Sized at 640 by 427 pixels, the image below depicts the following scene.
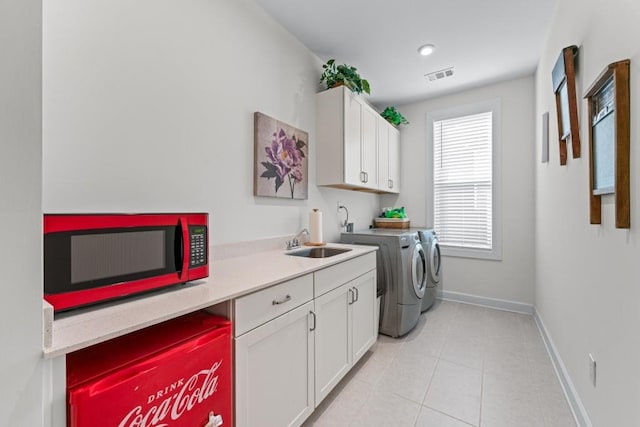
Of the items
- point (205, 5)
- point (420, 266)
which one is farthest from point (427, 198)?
point (205, 5)

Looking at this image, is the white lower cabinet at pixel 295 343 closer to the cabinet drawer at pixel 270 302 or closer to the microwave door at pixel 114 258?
the cabinet drawer at pixel 270 302

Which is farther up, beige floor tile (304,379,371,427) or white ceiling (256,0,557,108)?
white ceiling (256,0,557,108)

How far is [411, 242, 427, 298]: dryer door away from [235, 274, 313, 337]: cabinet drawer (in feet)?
4.72

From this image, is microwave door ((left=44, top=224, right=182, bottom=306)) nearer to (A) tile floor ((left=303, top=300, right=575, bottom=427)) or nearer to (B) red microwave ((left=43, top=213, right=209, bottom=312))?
(B) red microwave ((left=43, top=213, right=209, bottom=312))

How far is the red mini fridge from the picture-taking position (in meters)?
0.71

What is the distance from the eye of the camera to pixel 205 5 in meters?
1.68

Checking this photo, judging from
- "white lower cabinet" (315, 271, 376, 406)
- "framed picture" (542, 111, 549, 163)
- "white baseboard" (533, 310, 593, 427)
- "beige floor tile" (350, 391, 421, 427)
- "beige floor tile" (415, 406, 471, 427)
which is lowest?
"beige floor tile" (415, 406, 471, 427)

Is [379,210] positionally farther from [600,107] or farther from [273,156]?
[600,107]

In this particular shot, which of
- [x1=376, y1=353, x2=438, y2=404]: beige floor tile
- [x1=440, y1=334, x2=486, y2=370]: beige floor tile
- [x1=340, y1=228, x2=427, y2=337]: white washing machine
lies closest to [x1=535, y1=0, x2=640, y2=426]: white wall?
[x1=440, y1=334, x2=486, y2=370]: beige floor tile

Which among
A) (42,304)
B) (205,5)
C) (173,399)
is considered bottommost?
(173,399)

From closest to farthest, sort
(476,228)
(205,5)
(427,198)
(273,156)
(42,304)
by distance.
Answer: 1. (42,304)
2. (205,5)
3. (273,156)
4. (476,228)
5. (427,198)

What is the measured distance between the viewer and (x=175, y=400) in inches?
33.7

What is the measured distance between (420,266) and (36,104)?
9.37ft

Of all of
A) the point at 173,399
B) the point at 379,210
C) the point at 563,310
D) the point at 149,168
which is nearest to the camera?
the point at 173,399
